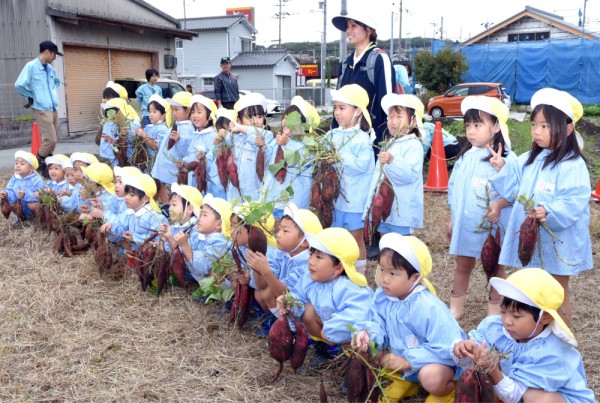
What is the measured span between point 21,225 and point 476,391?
536 centimetres

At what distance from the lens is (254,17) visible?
191 feet

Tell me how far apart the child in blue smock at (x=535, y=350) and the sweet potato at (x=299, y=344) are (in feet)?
2.78

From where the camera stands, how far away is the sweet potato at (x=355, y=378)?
267 cm

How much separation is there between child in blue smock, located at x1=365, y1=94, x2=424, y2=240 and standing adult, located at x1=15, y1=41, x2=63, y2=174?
229 inches

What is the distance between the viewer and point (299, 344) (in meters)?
3.04

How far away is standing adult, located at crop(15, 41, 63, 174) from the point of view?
820 cm

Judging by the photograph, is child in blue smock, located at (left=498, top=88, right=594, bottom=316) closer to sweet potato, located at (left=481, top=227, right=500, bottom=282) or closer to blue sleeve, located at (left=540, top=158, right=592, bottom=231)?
blue sleeve, located at (left=540, top=158, right=592, bottom=231)

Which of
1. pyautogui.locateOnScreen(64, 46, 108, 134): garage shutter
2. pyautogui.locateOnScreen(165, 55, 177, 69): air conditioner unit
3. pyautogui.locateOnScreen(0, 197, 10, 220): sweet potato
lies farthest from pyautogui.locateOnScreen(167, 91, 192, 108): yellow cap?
pyautogui.locateOnScreen(165, 55, 177, 69): air conditioner unit

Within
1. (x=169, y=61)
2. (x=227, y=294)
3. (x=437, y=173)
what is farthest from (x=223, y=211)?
(x=169, y=61)

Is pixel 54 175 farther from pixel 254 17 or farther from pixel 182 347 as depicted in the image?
pixel 254 17

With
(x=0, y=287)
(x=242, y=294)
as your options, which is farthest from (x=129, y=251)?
(x=242, y=294)

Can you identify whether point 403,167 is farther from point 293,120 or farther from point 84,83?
point 84,83

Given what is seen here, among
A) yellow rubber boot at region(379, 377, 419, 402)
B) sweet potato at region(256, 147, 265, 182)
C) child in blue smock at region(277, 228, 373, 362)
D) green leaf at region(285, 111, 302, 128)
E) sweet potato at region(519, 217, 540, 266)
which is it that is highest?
green leaf at region(285, 111, 302, 128)

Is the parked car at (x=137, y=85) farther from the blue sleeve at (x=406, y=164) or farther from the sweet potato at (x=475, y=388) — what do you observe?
the sweet potato at (x=475, y=388)
